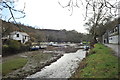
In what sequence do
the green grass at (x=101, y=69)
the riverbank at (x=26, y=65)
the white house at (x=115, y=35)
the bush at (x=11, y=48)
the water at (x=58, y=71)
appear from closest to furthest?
the green grass at (x=101, y=69) → the water at (x=58, y=71) → the riverbank at (x=26, y=65) → the bush at (x=11, y=48) → the white house at (x=115, y=35)

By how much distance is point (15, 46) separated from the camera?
100 feet

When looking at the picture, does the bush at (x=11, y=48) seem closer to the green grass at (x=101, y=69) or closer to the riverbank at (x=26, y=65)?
the riverbank at (x=26, y=65)

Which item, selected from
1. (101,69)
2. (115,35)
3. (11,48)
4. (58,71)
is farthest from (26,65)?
(115,35)

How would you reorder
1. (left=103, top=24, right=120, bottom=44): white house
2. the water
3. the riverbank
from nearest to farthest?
1. the water
2. the riverbank
3. (left=103, top=24, right=120, bottom=44): white house

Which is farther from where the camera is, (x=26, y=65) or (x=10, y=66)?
(x=26, y=65)

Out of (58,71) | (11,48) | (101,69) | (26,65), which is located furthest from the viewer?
(11,48)

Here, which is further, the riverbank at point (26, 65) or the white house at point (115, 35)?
the white house at point (115, 35)

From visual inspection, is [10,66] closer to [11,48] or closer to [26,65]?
[26,65]

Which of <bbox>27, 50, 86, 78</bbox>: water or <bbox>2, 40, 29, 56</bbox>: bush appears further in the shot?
<bbox>2, 40, 29, 56</bbox>: bush

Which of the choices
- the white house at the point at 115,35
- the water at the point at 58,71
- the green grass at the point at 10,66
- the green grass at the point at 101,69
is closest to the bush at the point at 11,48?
the green grass at the point at 10,66

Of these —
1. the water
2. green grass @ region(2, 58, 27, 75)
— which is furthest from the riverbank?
the water

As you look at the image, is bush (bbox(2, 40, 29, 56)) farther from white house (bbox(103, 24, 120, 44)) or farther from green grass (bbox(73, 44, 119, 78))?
white house (bbox(103, 24, 120, 44))

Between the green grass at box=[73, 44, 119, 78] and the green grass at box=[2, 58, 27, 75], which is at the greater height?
the green grass at box=[73, 44, 119, 78]

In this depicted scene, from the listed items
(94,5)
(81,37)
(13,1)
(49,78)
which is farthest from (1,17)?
(81,37)
